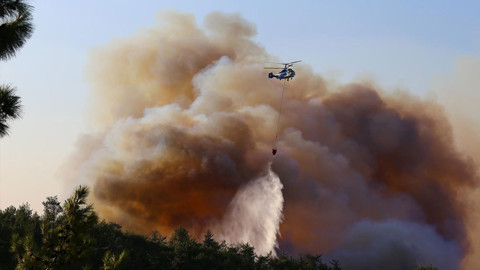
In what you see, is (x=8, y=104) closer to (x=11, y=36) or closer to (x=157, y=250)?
(x=11, y=36)

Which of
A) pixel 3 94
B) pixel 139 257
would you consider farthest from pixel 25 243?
pixel 139 257

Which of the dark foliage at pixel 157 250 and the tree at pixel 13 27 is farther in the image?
the dark foliage at pixel 157 250

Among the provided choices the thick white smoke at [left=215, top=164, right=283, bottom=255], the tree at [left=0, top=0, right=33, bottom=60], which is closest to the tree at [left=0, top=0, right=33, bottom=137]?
the tree at [left=0, top=0, right=33, bottom=60]

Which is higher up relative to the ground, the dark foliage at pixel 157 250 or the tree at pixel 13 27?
the dark foliage at pixel 157 250

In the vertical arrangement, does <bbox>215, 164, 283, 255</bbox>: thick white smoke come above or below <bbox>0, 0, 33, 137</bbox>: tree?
above

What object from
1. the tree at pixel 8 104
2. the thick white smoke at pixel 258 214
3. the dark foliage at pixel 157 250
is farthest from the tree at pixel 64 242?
the thick white smoke at pixel 258 214

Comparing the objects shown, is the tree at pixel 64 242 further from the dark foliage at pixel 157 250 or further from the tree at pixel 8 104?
the dark foliage at pixel 157 250

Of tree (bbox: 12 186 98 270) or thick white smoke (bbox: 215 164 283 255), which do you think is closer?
tree (bbox: 12 186 98 270)

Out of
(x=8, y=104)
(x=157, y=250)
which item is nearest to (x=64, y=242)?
(x=8, y=104)

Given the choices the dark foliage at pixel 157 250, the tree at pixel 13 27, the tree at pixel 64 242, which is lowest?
the tree at pixel 64 242

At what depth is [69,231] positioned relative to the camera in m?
22.3

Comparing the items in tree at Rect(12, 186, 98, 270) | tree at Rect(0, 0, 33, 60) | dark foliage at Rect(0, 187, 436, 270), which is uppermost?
dark foliage at Rect(0, 187, 436, 270)

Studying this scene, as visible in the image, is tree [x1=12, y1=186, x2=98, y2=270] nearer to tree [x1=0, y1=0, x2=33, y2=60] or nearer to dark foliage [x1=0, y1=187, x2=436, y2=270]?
tree [x1=0, y1=0, x2=33, y2=60]

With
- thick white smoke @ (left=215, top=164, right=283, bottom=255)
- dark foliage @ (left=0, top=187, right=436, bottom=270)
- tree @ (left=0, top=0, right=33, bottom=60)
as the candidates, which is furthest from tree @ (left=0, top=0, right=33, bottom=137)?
thick white smoke @ (left=215, top=164, right=283, bottom=255)
